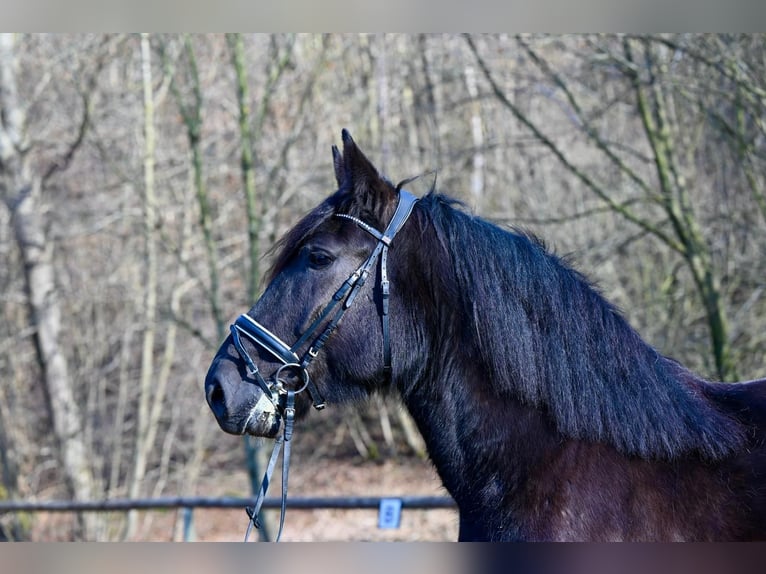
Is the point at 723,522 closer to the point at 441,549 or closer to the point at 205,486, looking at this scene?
the point at 441,549

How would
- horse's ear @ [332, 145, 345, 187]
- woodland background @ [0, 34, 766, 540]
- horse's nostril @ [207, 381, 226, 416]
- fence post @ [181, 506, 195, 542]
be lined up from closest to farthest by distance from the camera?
horse's nostril @ [207, 381, 226, 416] → horse's ear @ [332, 145, 345, 187] → fence post @ [181, 506, 195, 542] → woodland background @ [0, 34, 766, 540]

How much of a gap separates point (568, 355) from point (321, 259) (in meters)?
0.97

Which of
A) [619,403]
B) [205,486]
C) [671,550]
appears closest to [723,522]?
[671,550]

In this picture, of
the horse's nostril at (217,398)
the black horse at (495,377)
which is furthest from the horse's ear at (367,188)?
the horse's nostril at (217,398)

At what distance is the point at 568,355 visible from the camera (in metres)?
2.86

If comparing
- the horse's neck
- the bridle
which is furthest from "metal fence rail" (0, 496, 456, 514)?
the bridle

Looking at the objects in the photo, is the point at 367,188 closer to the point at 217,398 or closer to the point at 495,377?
the point at 495,377

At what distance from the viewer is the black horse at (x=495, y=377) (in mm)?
2783

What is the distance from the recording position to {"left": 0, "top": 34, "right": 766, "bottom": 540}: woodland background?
8.85m

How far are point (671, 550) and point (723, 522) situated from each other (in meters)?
0.21

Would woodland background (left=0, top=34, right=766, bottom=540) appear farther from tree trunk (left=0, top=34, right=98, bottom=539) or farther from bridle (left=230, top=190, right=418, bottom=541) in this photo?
bridle (left=230, top=190, right=418, bottom=541)

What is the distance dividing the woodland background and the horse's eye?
5.37 m

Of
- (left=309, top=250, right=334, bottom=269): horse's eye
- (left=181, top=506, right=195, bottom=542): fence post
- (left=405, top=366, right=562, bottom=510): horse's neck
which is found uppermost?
(left=309, top=250, right=334, bottom=269): horse's eye

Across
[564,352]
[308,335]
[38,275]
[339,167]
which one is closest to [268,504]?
[308,335]
